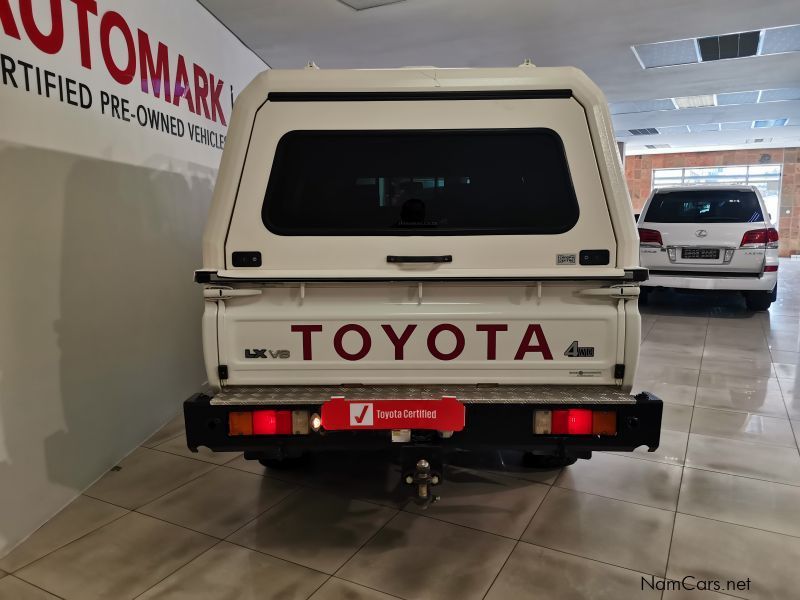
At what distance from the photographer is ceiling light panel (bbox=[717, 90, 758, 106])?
996cm

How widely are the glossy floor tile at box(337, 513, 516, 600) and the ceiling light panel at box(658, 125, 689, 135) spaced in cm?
1350

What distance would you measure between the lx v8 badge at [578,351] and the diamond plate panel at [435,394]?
0.14 metres

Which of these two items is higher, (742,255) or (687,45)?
(687,45)

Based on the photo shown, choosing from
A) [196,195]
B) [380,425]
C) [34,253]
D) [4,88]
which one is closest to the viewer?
[380,425]

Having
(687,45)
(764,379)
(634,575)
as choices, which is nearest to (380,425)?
(634,575)

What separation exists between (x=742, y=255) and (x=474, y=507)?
634cm

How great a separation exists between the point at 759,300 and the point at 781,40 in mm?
3517

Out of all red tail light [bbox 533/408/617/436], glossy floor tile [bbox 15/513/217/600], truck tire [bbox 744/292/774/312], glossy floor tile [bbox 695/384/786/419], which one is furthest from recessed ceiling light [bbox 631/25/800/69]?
glossy floor tile [bbox 15/513/217/600]

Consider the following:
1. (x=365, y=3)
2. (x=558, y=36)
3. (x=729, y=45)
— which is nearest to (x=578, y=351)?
(x=365, y=3)

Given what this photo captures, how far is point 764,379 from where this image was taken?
520cm

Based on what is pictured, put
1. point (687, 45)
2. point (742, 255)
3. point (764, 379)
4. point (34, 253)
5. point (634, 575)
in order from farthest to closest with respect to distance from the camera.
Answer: point (742, 255), point (687, 45), point (764, 379), point (34, 253), point (634, 575)

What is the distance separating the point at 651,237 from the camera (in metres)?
8.02

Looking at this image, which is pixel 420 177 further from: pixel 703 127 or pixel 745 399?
pixel 703 127

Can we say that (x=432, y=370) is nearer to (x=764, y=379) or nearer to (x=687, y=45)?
(x=764, y=379)
